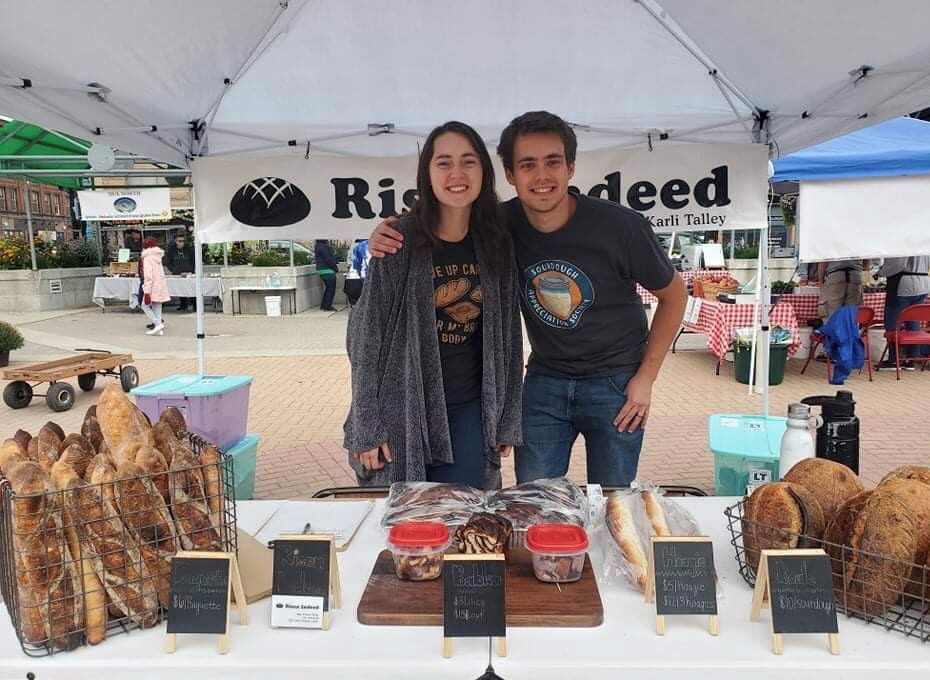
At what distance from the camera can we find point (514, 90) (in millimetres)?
4020

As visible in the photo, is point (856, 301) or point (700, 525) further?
point (856, 301)

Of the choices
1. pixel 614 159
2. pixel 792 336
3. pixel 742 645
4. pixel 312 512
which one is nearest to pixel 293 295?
pixel 792 336

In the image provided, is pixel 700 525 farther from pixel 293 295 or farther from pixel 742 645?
pixel 293 295

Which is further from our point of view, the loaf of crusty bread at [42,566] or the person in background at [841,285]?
the person in background at [841,285]

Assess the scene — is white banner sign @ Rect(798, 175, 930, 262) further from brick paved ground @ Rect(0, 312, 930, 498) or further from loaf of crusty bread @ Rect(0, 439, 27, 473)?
loaf of crusty bread @ Rect(0, 439, 27, 473)

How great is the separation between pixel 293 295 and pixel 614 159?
1112cm

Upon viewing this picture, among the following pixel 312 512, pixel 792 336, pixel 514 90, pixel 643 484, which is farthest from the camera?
pixel 792 336

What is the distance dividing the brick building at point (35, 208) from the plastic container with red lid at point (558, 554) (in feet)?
126

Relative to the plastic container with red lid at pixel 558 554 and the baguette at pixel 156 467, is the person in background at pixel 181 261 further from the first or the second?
the plastic container with red lid at pixel 558 554

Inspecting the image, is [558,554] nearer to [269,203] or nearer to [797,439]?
[797,439]

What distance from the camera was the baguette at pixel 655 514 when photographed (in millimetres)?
1571

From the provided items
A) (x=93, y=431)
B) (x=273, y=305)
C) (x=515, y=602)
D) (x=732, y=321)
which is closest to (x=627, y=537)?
(x=515, y=602)

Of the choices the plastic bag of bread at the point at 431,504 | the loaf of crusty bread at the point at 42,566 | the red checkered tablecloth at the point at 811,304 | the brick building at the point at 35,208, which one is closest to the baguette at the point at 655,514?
the plastic bag of bread at the point at 431,504

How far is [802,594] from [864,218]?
5.25 meters
